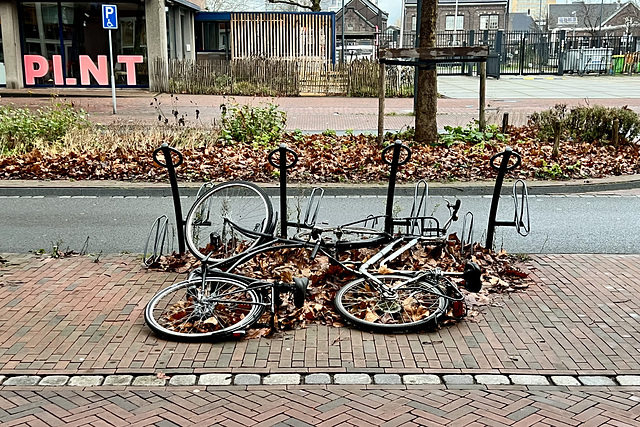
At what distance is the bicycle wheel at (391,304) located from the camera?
16.8 ft

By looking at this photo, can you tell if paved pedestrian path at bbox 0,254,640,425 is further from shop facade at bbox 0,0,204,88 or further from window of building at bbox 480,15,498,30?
window of building at bbox 480,15,498,30

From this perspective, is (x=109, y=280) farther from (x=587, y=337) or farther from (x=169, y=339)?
(x=587, y=337)

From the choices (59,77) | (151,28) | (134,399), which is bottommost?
(134,399)

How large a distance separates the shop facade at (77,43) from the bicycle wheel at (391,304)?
24840 mm

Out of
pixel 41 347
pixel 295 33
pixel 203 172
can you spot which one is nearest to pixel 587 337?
pixel 41 347

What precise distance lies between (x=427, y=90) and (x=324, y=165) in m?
2.64

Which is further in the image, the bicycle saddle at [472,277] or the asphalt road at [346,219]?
the asphalt road at [346,219]

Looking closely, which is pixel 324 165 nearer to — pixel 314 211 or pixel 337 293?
pixel 314 211

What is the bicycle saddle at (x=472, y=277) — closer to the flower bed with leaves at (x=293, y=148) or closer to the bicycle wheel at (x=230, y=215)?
the bicycle wheel at (x=230, y=215)

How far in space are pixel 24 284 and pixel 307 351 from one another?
2770mm

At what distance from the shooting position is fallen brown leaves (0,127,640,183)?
11344 millimetres

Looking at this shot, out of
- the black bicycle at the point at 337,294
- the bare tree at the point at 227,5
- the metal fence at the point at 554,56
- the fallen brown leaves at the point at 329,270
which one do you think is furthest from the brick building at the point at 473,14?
the black bicycle at the point at 337,294

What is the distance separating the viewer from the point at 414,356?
4746mm

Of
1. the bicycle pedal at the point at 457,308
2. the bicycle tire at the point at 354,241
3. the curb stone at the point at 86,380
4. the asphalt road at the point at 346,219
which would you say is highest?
the bicycle tire at the point at 354,241
